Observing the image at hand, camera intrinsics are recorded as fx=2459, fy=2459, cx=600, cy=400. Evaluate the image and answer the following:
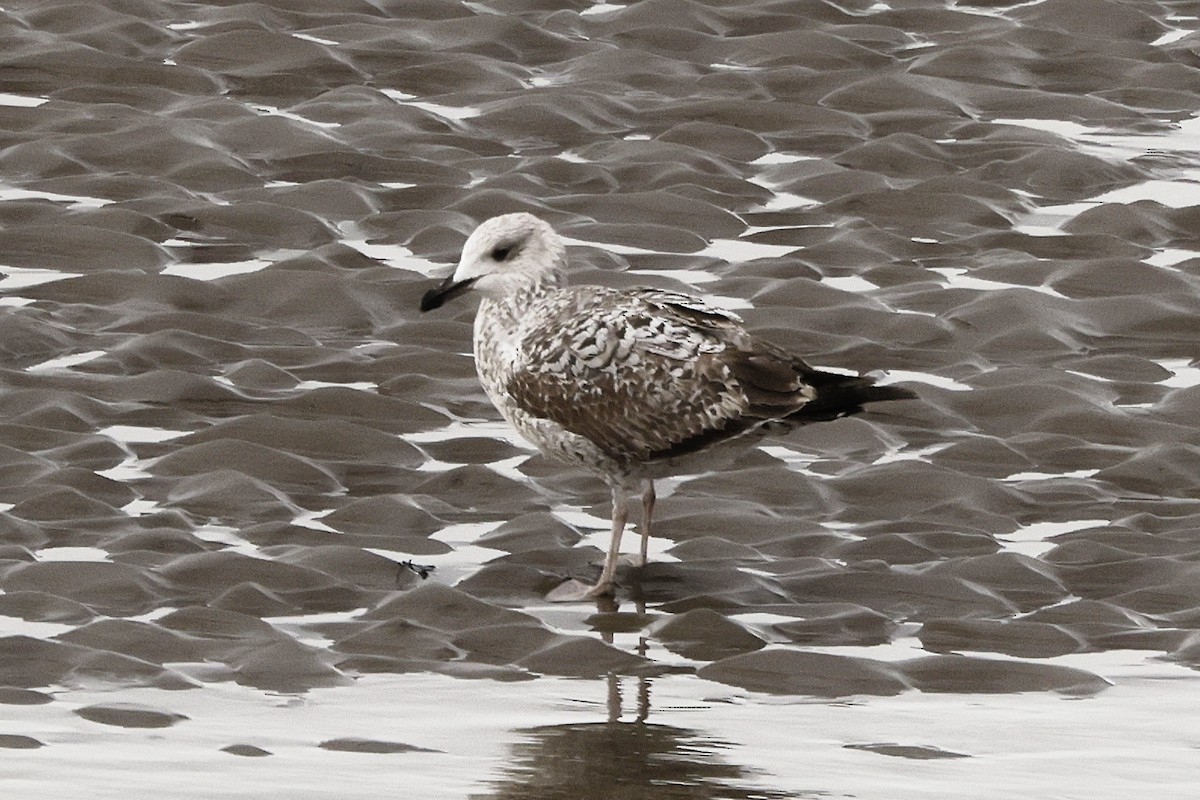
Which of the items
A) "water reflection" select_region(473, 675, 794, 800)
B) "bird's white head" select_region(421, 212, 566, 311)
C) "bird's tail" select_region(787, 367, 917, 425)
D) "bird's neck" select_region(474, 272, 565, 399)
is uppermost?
"bird's white head" select_region(421, 212, 566, 311)

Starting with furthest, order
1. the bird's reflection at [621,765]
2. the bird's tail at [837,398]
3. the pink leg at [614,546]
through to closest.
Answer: the bird's tail at [837,398] < the pink leg at [614,546] < the bird's reflection at [621,765]

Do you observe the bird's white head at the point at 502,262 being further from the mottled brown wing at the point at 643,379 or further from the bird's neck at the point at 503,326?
the mottled brown wing at the point at 643,379

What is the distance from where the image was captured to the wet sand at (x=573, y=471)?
721cm

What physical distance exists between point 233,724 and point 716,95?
25.6 ft

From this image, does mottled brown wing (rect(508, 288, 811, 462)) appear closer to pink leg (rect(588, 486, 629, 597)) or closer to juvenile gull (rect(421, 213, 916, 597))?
juvenile gull (rect(421, 213, 916, 597))

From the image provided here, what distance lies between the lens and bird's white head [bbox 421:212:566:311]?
30.1 feet

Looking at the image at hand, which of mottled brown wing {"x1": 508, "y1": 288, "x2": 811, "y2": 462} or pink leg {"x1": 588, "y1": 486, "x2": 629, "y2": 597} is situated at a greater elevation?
mottled brown wing {"x1": 508, "y1": 288, "x2": 811, "y2": 462}

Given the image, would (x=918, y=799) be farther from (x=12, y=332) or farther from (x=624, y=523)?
(x=12, y=332)

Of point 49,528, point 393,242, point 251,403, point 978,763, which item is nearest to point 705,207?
point 393,242

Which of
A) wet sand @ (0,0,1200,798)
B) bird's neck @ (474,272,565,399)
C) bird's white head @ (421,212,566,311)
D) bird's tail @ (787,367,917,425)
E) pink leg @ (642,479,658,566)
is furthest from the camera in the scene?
bird's white head @ (421,212,566,311)

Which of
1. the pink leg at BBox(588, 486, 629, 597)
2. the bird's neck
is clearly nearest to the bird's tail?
the pink leg at BBox(588, 486, 629, 597)

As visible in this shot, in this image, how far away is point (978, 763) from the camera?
6.94 metres

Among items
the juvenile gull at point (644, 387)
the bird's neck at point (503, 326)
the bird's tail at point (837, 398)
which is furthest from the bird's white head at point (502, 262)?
the bird's tail at point (837, 398)

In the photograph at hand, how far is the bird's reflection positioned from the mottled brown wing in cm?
162
